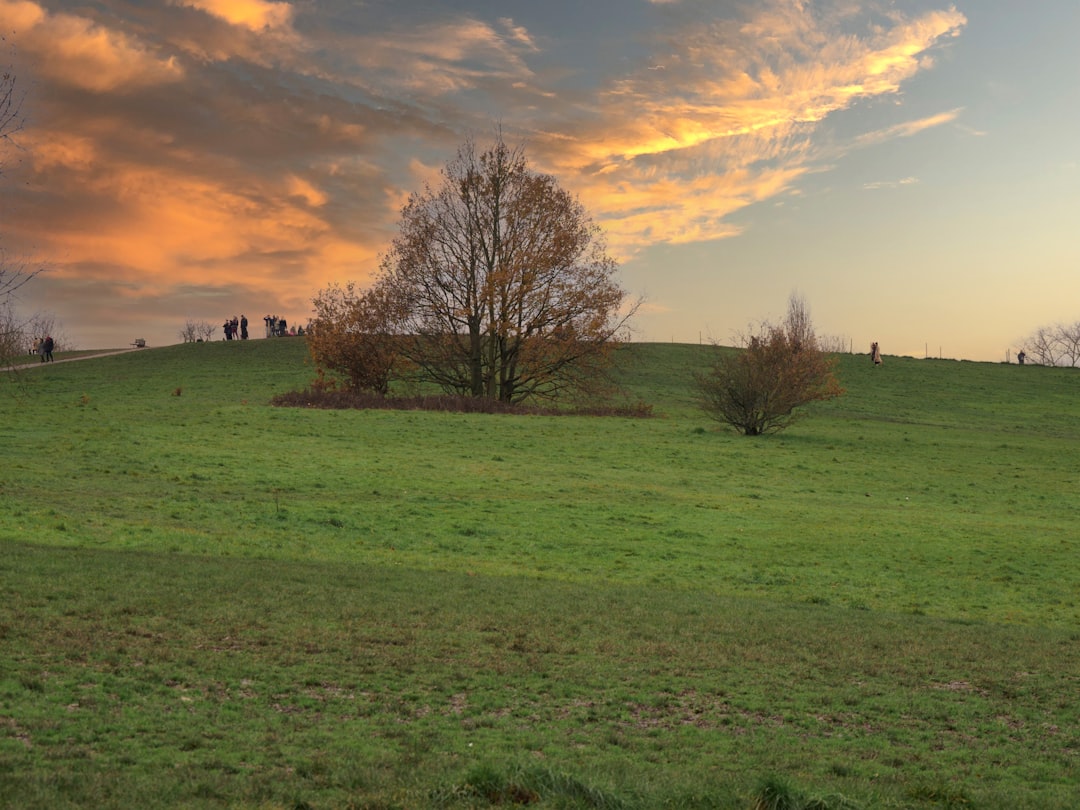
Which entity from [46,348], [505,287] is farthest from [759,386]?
[46,348]

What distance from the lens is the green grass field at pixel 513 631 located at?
7.93 m

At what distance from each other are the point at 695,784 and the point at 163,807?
13.5 ft

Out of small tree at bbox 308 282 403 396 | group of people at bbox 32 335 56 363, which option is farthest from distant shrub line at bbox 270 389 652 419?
group of people at bbox 32 335 56 363

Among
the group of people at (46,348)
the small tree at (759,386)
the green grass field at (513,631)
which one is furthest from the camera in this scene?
the group of people at (46,348)

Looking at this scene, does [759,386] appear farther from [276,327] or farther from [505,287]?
[276,327]

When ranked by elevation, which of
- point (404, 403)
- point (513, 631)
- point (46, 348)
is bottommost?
point (513, 631)

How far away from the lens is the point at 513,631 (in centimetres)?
1360

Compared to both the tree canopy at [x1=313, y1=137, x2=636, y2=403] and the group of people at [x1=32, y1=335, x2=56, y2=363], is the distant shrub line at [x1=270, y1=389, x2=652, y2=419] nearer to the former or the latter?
the tree canopy at [x1=313, y1=137, x2=636, y2=403]

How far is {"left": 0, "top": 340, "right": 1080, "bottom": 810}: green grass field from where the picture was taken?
7.93 m

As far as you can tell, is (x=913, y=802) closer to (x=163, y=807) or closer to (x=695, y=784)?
(x=695, y=784)

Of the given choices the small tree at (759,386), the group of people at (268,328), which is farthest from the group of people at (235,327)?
the small tree at (759,386)

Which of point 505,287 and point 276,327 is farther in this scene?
point 276,327

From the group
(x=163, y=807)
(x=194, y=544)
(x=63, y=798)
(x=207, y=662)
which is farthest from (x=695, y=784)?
(x=194, y=544)

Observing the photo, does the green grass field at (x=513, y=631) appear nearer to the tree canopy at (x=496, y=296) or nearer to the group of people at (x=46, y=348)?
the tree canopy at (x=496, y=296)
